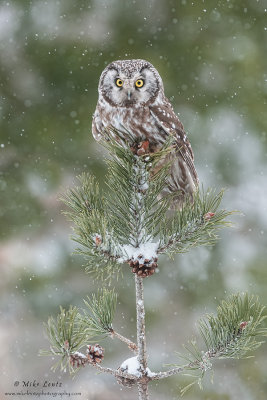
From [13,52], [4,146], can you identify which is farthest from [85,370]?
[13,52]

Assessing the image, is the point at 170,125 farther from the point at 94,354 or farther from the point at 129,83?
the point at 94,354

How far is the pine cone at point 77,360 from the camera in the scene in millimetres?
1018

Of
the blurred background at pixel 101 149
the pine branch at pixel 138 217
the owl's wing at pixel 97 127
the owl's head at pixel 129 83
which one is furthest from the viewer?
the blurred background at pixel 101 149

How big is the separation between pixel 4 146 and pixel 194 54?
118cm

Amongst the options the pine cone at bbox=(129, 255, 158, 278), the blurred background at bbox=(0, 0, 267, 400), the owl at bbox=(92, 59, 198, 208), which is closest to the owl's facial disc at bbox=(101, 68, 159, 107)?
the owl at bbox=(92, 59, 198, 208)

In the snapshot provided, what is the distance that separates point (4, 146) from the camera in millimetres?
2928

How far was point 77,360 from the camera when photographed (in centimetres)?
102

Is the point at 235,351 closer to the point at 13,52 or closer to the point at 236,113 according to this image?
the point at 236,113

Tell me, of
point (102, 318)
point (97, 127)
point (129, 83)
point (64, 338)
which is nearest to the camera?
point (64, 338)

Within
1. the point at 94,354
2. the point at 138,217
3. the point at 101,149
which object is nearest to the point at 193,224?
the point at 138,217

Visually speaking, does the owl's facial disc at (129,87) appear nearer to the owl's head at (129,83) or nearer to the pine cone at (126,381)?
the owl's head at (129,83)

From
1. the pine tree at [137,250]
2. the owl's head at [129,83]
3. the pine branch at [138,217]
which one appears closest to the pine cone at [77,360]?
the pine tree at [137,250]

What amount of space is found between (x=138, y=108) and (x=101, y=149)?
116cm

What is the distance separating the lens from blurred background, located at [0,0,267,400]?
2.88 meters
